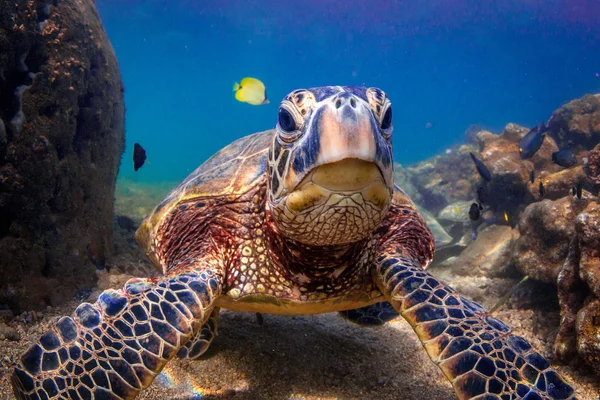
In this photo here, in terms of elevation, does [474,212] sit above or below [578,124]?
A: below

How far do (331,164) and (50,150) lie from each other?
388 centimetres

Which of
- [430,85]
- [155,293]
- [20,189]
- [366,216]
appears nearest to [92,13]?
[20,189]

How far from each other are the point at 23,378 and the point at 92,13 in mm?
5396

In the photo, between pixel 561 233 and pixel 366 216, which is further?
pixel 561 233

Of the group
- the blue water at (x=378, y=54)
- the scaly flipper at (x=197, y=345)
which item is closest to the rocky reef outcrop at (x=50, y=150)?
the scaly flipper at (x=197, y=345)

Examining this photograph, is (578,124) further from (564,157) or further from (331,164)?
(331,164)

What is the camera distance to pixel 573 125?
9109mm

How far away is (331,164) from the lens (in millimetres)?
1676

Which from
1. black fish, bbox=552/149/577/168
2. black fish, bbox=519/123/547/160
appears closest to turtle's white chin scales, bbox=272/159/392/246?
black fish, bbox=552/149/577/168

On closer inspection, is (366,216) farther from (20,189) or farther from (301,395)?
(20,189)

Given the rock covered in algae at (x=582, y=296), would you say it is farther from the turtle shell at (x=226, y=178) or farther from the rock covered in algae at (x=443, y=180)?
the rock covered in algae at (x=443, y=180)

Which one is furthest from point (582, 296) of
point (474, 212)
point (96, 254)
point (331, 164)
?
point (96, 254)

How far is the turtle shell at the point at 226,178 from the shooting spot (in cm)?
297

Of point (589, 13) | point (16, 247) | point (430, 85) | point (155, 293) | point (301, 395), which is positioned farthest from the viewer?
→ point (430, 85)
